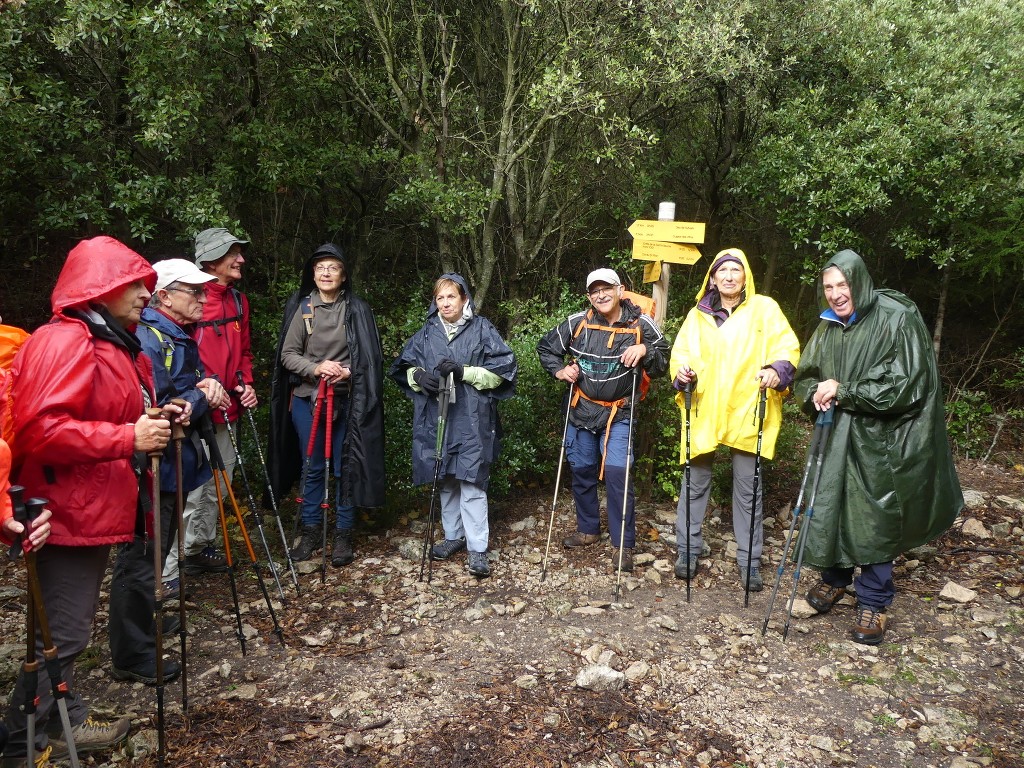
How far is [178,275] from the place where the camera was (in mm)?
4539

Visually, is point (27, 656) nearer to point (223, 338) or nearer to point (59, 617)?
point (59, 617)

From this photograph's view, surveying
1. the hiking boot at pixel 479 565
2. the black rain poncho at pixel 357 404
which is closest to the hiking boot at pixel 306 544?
the black rain poncho at pixel 357 404

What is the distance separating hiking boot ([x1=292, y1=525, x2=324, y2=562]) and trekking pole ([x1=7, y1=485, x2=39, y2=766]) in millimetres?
2727

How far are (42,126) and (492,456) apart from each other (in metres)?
4.45

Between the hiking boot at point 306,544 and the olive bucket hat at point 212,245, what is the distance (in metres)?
2.22

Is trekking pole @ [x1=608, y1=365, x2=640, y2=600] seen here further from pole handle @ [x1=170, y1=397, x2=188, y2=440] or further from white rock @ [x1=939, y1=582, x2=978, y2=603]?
pole handle @ [x1=170, y1=397, x2=188, y2=440]

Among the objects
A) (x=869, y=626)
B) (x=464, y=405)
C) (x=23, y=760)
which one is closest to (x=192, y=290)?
(x=464, y=405)

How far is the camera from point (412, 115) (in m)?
7.82

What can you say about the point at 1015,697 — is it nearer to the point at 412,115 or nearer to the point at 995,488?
the point at 995,488

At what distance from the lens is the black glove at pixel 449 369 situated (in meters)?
5.42

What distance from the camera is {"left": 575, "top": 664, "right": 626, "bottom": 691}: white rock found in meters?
4.16

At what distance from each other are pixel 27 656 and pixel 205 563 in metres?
2.66

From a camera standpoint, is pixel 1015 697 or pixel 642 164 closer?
pixel 1015 697

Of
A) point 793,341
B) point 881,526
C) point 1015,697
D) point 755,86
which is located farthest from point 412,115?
point 1015,697
